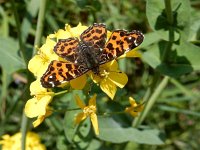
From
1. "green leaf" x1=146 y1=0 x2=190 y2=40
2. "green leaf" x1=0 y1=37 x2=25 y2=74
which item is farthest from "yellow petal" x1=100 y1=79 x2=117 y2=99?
"green leaf" x1=0 y1=37 x2=25 y2=74

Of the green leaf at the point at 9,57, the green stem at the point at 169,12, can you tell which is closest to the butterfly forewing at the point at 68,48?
the green stem at the point at 169,12

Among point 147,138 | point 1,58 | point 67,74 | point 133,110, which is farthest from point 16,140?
point 67,74

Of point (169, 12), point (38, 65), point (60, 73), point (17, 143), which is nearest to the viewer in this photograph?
point (60, 73)

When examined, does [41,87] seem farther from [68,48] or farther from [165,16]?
[165,16]

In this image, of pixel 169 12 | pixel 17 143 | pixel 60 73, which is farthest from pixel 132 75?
pixel 60 73

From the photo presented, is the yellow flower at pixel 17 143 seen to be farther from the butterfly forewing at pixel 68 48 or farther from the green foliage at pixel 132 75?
the butterfly forewing at pixel 68 48

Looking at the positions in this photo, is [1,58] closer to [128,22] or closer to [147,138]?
[147,138]
